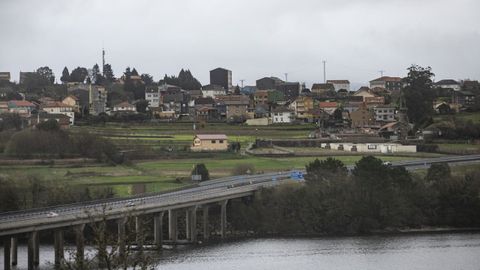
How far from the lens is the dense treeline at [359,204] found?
174ft

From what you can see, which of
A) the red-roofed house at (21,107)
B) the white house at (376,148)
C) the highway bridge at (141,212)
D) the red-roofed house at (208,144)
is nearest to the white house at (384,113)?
the white house at (376,148)

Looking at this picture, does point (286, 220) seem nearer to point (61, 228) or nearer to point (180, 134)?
point (61, 228)

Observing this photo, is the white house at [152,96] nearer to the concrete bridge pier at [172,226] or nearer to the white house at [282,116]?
the white house at [282,116]

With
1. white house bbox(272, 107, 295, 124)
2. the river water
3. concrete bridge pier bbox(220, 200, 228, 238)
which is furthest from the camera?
white house bbox(272, 107, 295, 124)

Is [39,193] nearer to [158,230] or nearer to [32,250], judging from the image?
[158,230]

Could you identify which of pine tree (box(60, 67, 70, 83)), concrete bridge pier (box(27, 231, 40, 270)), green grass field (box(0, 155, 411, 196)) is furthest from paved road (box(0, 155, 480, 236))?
pine tree (box(60, 67, 70, 83))

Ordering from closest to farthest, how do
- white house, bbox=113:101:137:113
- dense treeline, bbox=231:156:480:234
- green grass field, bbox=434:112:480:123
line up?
dense treeline, bbox=231:156:480:234 < green grass field, bbox=434:112:480:123 < white house, bbox=113:101:137:113

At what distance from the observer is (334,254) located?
146ft

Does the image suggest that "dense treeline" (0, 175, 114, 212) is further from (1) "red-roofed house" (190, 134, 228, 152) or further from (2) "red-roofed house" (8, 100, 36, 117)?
(2) "red-roofed house" (8, 100, 36, 117)

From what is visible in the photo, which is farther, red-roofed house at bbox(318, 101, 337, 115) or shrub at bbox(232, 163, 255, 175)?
red-roofed house at bbox(318, 101, 337, 115)

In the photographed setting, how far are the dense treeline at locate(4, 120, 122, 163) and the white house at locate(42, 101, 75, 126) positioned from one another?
22685 mm

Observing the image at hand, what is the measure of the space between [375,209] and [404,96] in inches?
1646

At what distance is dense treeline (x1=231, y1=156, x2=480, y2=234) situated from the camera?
53.0 metres

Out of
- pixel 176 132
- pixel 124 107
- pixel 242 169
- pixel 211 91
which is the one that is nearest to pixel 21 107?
pixel 124 107
